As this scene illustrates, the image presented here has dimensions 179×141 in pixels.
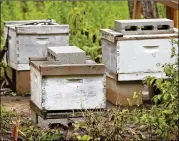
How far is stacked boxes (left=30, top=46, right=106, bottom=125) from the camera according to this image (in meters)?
6.39

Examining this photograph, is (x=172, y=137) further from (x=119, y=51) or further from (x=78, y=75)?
(x=119, y=51)

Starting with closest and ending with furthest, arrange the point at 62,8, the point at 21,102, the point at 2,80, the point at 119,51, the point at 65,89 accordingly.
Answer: the point at 65,89 → the point at 119,51 → the point at 21,102 → the point at 2,80 → the point at 62,8

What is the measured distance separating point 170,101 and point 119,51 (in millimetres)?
1568

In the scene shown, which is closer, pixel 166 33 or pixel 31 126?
pixel 31 126

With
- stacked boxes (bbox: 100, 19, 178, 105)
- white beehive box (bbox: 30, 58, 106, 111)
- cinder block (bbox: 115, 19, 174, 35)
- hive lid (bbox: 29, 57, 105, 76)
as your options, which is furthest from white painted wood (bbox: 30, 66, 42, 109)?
cinder block (bbox: 115, 19, 174, 35)

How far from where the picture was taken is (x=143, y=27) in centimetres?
775

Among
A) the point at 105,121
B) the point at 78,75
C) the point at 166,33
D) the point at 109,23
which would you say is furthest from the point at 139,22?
the point at 109,23

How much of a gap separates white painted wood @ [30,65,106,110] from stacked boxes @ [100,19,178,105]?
878 millimetres

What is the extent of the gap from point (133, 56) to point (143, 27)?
471mm

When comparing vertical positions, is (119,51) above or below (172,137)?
above

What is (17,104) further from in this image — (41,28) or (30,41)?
(41,28)

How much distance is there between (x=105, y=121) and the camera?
5.94m

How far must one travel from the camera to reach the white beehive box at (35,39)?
8.25 m

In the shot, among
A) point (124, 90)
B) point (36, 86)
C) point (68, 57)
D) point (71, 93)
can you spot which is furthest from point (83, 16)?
point (71, 93)
